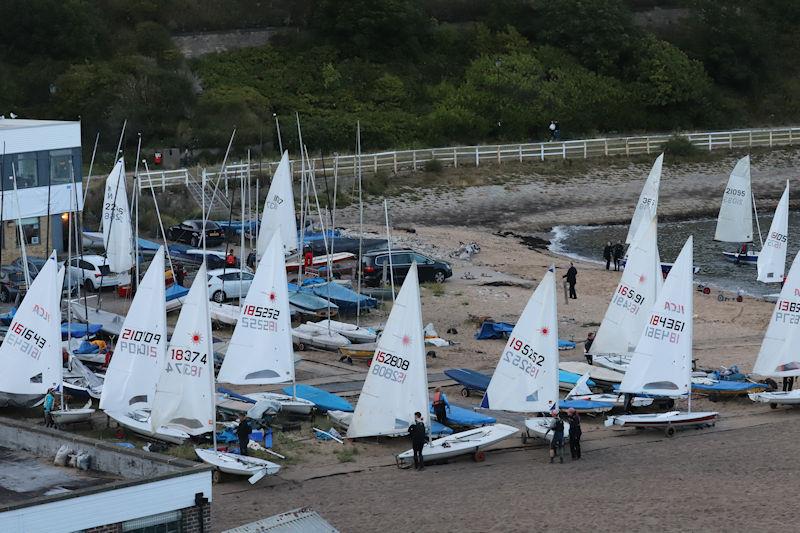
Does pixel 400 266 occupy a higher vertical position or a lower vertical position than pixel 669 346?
higher

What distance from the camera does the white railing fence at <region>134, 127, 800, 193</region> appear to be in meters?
63.4

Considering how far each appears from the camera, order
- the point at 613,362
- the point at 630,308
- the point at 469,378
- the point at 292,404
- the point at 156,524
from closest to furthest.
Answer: the point at 156,524
the point at 292,404
the point at 469,378
the point at 613,362
the point at 630,308

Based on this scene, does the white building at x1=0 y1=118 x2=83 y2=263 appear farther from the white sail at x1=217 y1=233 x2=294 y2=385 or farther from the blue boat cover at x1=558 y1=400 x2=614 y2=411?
the blue boat cover at x1=558 y1=400 x2=614 y2=411

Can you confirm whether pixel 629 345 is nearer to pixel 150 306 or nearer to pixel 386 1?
pixel 150 306

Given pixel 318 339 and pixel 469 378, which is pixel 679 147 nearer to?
pixel 318 339

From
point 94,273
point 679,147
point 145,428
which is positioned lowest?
point 145,428

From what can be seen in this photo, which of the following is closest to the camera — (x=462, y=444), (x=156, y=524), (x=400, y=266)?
(x=156, y=524)

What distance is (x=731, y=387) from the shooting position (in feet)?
116

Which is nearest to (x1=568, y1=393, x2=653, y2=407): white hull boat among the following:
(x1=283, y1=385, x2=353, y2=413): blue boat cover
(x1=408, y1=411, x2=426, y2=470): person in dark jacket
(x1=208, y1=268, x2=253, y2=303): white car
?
(x1=283, y1=385, x2=353, y2=413): blue boat cover

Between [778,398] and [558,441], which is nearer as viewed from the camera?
[558,441]

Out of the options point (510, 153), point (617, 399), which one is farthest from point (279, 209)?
point (510, 153)

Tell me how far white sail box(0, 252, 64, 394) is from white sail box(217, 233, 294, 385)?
11.3 feet

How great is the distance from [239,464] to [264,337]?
5945mm

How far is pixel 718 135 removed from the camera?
76250 millimetres
